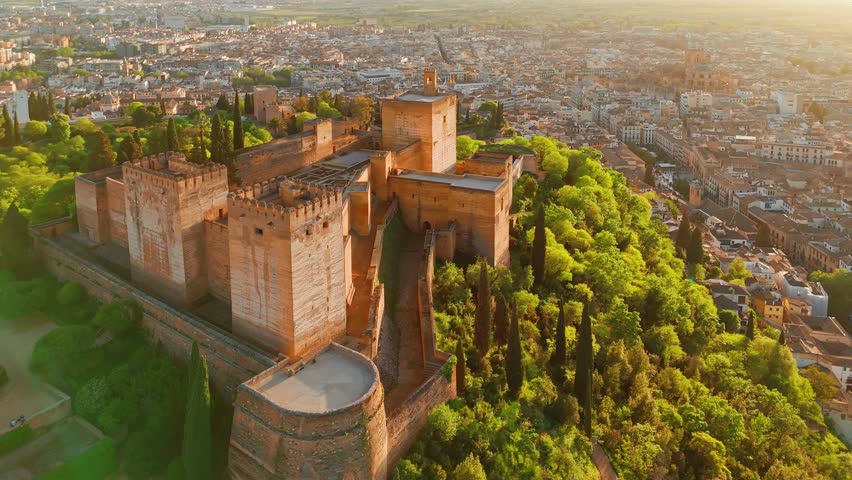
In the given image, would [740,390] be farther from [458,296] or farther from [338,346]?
[338,346]

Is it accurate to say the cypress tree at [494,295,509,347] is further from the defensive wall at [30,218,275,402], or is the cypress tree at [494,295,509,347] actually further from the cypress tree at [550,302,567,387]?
the defensive wall at [30,218,275,402]

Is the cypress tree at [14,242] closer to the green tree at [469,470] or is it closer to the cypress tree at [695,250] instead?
the green tree at [469,470]

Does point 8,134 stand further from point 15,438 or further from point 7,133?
point 15,438

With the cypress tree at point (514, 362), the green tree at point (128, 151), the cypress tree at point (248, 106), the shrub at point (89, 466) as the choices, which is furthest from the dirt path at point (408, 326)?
the cypress tree at point (248, 106)

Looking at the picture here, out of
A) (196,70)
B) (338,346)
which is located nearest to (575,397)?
(338,346)

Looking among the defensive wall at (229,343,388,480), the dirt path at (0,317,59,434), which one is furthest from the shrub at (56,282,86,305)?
the defensive wall at (229,343,388,480)

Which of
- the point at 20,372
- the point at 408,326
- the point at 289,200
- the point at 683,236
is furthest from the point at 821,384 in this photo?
the point at 20,372
